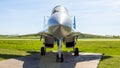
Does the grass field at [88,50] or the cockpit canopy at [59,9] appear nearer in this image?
the grass field at [88,50]

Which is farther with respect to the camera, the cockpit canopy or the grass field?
the cockpit canopy

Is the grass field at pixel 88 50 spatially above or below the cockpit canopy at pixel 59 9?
below

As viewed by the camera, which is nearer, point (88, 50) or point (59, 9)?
point (59, 9)

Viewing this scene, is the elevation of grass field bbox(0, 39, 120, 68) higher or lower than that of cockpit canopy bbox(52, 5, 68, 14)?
lower

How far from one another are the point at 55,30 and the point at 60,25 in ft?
2.18

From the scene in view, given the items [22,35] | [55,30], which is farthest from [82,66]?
[22,35]

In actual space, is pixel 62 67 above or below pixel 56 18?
below

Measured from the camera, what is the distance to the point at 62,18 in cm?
1534

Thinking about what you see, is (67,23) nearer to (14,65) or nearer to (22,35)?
(14,65)

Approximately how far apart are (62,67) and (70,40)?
509 cm

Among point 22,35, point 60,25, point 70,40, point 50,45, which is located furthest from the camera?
point 22,35

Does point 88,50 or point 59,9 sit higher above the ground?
point 59,9

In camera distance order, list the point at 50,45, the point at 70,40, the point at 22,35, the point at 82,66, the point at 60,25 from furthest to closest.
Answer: the point at 22,35
the point at 50,45
the point at 70,40
the point at 82,66
the point at 60,25

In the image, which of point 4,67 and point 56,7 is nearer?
point 4,67
